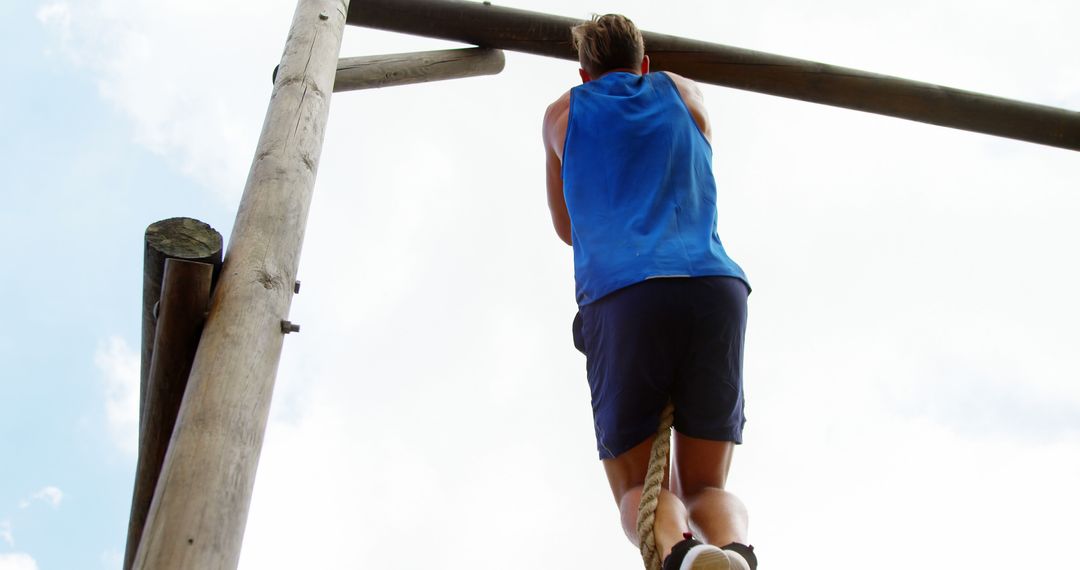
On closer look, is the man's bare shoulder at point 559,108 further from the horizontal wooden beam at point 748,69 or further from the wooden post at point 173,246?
the horizontal wooden beam at point 748,69

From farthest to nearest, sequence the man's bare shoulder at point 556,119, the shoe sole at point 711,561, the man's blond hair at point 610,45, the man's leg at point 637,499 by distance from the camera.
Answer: the man's blond hair at point 610,45 < the man's bare shoulder at point 556,119 < the man's leg at point 637,499 < the shoe sole at point 711,561

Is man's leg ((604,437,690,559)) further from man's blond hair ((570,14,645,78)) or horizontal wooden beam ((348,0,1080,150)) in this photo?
horizontal wooden beam ((348,0,1080,150))

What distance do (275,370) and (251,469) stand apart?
11.7 inches

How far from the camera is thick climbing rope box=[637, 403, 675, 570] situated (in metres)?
1.90

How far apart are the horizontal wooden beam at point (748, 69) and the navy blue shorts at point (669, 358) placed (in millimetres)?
2260

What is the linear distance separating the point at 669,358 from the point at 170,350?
3.81 ft

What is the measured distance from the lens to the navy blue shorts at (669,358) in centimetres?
201

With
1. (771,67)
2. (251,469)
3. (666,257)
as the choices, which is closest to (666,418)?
(666,257)

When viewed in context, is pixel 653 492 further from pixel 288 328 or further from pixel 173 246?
pixel 173 246

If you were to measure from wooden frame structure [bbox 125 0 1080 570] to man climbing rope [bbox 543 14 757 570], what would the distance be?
30.1 inches

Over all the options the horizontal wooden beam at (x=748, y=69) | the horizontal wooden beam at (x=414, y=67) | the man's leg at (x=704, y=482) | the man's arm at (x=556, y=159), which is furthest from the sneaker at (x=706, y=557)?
the horizontal wooden beam at (x=748, y=69)

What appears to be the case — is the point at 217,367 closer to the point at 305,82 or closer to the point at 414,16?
the point at 305,82

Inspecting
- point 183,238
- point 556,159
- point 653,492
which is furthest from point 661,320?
point 183,238

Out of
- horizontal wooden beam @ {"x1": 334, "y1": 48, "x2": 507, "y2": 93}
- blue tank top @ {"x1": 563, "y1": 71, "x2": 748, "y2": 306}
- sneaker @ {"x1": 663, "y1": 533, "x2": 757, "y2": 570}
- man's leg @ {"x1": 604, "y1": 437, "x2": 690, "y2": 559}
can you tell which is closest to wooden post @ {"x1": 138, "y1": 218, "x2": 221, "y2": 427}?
blue tank top @ {"x1": 563, "y1": 71, "x2": 748, "y2": 306}
